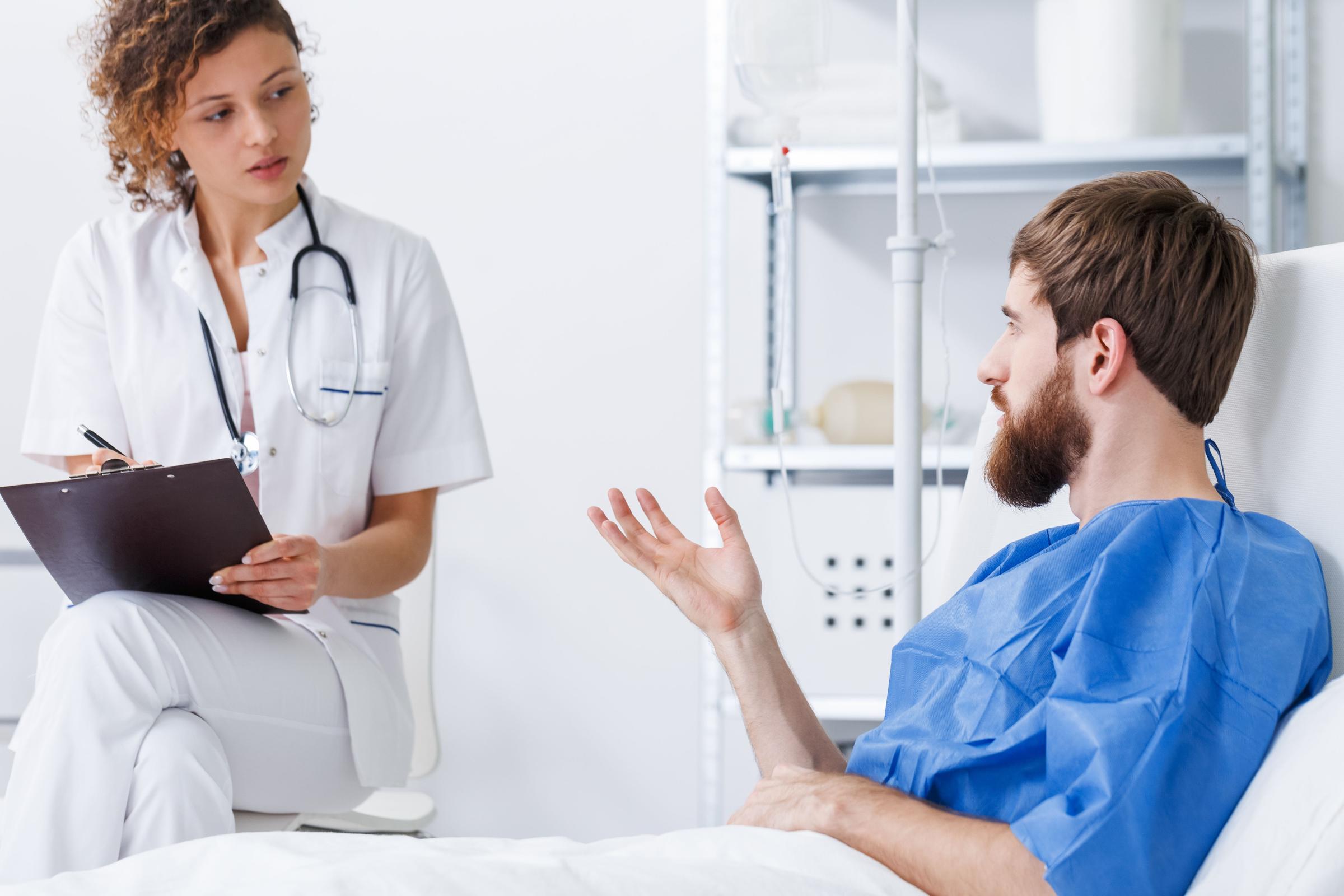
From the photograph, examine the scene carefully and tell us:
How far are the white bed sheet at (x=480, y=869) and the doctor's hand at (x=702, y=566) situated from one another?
12.6 inches

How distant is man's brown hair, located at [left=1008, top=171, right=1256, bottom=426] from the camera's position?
91 centimetres

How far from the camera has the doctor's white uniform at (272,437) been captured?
1.19 meters

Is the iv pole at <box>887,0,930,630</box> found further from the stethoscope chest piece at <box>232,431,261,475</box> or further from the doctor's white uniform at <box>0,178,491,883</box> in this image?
the stethoscope chest piece at <box>232,431,261,475</box>

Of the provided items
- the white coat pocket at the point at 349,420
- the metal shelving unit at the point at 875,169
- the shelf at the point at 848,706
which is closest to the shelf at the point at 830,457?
the metal shelving unit at the point at 875,169

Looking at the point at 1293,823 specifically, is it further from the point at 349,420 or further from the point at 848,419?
the point at 848,419

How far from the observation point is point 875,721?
6.72 feet

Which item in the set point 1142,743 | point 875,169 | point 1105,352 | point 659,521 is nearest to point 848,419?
point 875,169

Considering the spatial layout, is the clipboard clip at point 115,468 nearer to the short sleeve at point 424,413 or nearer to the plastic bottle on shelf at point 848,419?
the short sleeve at point 424,413

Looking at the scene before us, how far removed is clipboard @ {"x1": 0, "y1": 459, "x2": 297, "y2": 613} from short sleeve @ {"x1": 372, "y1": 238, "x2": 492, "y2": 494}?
0.34 m

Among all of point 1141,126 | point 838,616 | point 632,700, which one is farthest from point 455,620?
point 1141,126

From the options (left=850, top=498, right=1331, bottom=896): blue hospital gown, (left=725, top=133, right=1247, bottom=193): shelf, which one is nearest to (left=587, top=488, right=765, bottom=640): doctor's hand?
(left=850, top=498, right=1331, bottom=896): blue hospital gown

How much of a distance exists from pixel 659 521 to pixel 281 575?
0.40 meters

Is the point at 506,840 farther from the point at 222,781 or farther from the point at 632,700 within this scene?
the point at 632,700

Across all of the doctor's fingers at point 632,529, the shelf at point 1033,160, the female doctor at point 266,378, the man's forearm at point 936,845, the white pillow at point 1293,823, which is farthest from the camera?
the shelf at point 1033,160
